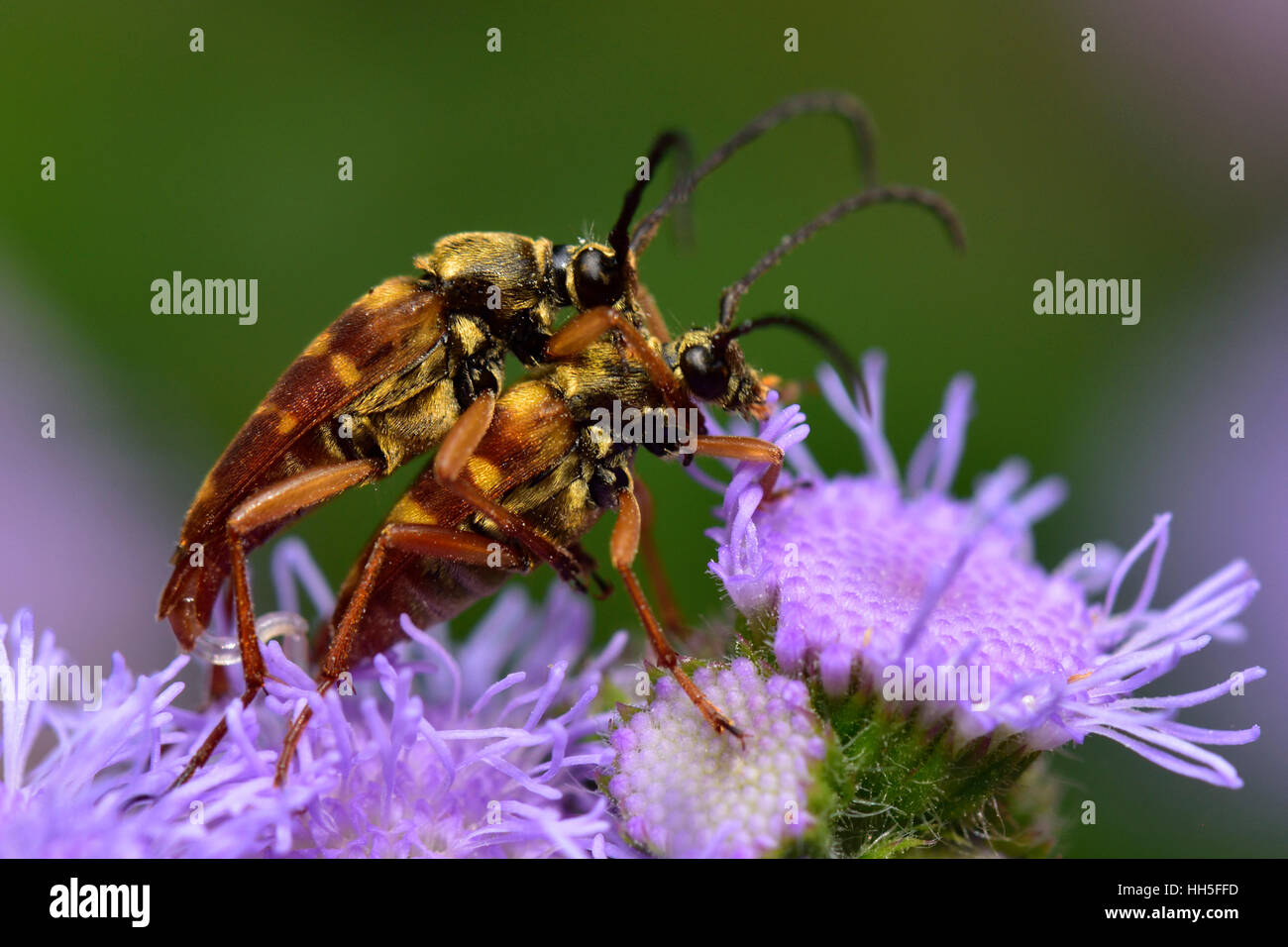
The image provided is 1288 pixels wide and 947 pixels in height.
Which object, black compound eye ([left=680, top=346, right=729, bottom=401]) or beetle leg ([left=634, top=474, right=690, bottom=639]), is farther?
beetle leg ([left=634, top=474, right=690, bottom=639])

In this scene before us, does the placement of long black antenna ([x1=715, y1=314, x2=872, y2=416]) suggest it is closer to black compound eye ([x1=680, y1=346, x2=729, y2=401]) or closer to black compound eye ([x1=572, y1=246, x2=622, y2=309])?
black compound eye ([x1=680, y1=346, x2=729, y2=401])

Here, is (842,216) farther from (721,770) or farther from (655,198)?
(655,198)

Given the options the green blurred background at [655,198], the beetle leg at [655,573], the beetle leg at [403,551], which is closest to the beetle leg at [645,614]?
the beetle leg at [403,551]

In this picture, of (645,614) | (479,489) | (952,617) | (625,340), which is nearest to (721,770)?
(645,614)

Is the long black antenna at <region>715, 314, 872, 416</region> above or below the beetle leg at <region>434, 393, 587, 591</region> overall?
above

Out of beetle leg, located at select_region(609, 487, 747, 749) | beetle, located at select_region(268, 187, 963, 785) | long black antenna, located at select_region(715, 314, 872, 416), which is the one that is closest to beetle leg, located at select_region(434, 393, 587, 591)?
beetle, located at select_region(268, 187, 963, 785)
